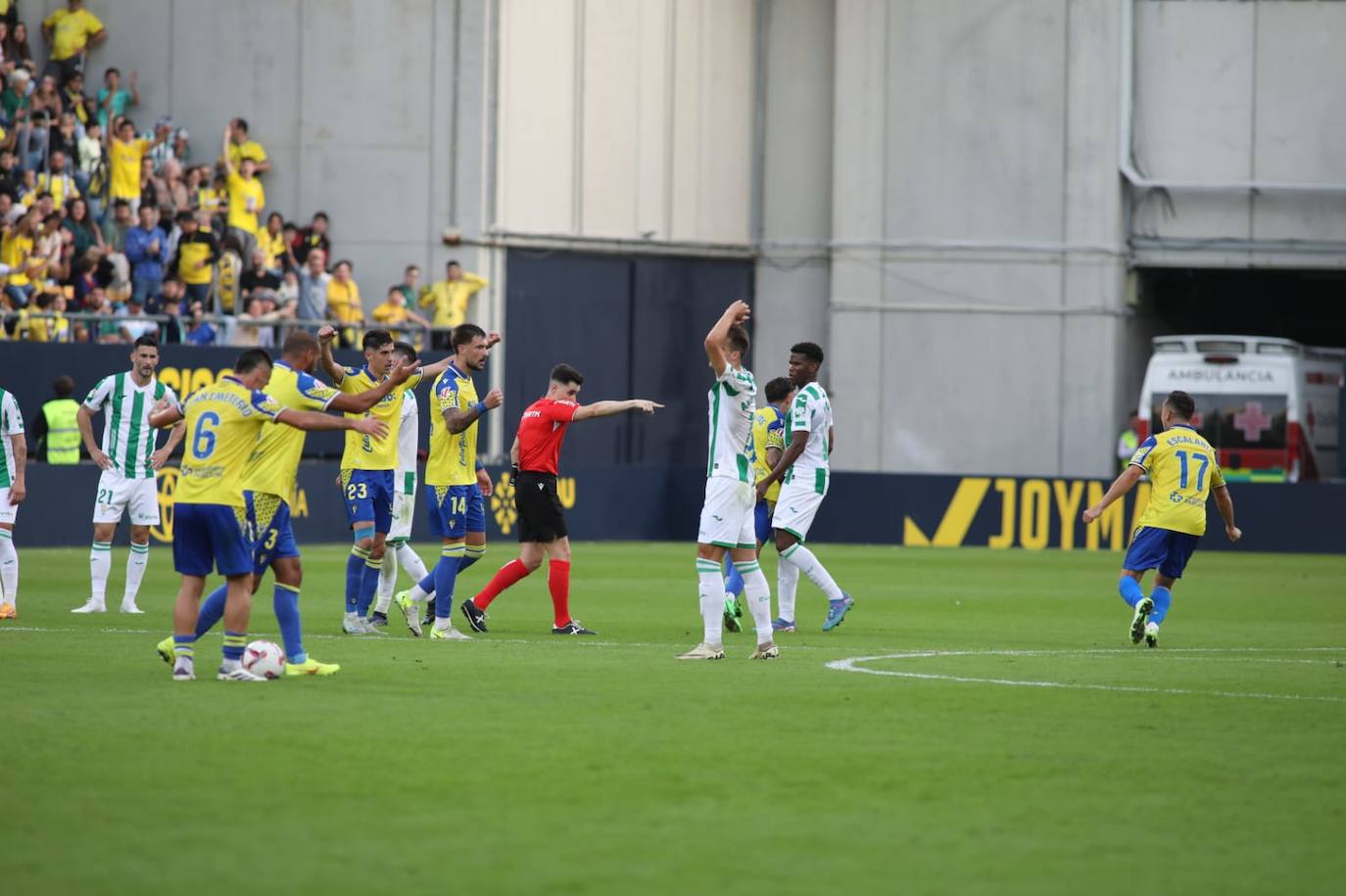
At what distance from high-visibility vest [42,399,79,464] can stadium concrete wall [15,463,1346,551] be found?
21.6 feet

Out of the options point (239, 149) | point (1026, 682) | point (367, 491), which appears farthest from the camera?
point (239, 149)

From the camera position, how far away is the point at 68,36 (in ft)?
117

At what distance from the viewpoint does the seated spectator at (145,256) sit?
31609 mm

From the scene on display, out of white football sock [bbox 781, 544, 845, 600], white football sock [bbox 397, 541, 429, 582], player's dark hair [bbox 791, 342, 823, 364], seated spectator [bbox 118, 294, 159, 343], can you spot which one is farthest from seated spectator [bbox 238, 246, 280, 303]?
player's dark hair [bbox 791, 342, 823, 364]

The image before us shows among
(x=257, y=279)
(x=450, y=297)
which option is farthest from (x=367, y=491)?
(x=450, y=297)

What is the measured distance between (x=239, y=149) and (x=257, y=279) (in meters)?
3.89

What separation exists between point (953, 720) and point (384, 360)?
7.17 metres

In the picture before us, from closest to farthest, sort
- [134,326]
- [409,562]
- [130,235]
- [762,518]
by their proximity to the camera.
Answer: [409,562] → [762,518] → [134,326] → [130,235]

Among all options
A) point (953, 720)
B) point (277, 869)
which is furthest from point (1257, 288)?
point (277, 869)

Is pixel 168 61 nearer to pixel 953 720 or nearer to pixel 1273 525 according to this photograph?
pixel 1273 525

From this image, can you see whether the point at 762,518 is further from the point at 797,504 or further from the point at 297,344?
the point at 297,344

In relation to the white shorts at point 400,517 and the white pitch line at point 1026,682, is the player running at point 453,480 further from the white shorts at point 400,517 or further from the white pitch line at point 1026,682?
the white pitch line at point 1026,682

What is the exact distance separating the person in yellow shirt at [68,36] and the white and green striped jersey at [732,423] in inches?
913

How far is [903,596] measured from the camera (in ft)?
76.6
